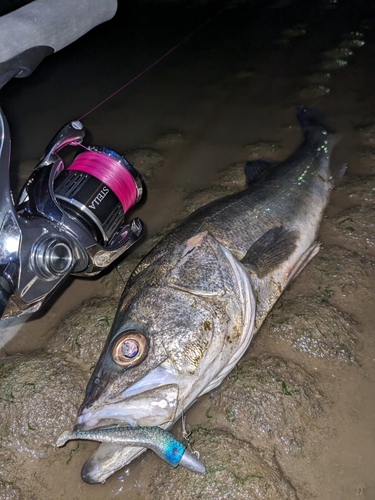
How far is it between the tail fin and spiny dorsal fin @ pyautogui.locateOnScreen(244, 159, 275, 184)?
0.67 meters

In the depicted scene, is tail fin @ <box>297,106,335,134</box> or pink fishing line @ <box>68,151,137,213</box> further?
tail fin @ <box>297,106,335,134</box>

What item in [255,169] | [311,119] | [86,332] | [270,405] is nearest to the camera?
[270,405]

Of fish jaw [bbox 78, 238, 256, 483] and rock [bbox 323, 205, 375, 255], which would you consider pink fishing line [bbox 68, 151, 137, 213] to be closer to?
fish jaw [bbox 78, 238, 256, 483]

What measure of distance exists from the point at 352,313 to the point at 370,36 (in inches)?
209

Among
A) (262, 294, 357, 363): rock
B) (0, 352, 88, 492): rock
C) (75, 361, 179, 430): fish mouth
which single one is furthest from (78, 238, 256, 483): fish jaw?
(0, 352, 88, 492): rock

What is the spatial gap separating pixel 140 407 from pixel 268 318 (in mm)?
1284

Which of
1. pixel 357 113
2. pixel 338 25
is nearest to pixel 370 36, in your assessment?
pixel 338 25

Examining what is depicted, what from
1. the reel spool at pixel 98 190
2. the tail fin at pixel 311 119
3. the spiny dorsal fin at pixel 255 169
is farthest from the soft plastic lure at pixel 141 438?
the tail fin at pixel 311 119

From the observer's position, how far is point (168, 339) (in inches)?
86.0

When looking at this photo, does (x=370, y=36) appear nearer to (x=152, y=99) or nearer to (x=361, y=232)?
(x=152, y=99)

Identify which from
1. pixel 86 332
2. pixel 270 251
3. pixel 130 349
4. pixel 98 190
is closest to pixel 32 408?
pixel 86 332

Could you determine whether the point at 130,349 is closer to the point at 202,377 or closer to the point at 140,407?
the point at 140,407

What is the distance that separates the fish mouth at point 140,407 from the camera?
2.00 metres

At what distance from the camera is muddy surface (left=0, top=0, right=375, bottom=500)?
90.8 inches
